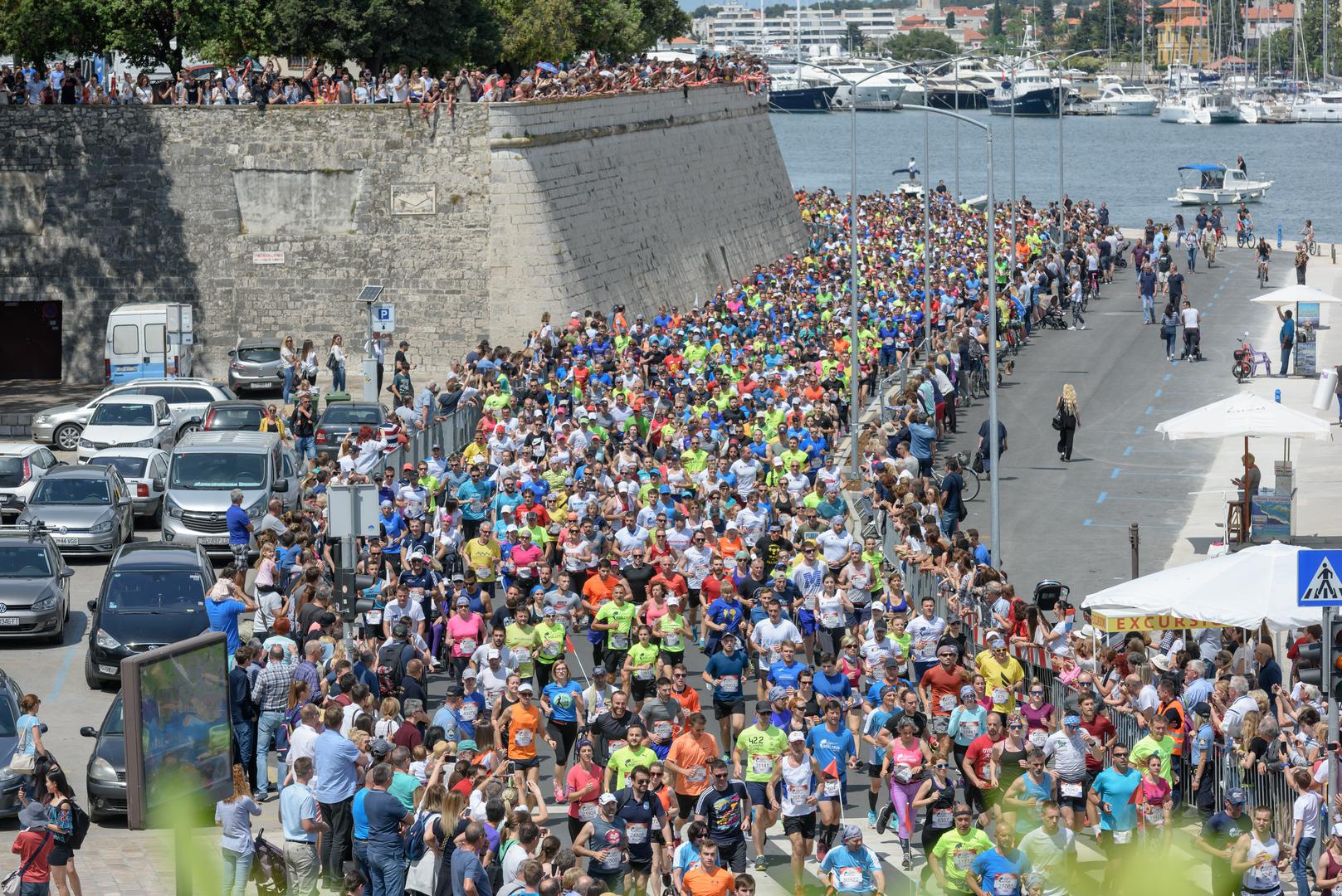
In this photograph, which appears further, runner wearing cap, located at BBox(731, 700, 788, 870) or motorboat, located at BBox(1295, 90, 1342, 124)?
motorboat, located at BBox(1295, 90, 1342, 124)

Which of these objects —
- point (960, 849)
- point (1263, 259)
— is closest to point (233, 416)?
point (960, 849)

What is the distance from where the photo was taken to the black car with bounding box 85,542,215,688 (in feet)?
70.3

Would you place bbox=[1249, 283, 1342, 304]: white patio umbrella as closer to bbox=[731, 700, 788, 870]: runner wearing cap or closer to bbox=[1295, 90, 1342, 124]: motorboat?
bbox=[731, 700, 788, 870]: runner wearing cap

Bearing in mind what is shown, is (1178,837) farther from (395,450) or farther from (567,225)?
(567,225)

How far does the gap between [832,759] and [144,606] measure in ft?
28.9

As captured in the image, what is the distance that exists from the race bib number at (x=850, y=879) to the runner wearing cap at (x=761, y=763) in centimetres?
228

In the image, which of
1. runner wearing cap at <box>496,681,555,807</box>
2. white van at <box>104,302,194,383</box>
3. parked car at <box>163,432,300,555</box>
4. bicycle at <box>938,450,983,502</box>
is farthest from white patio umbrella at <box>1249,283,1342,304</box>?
runner wearing cap at <box>496,681,555,807</box>

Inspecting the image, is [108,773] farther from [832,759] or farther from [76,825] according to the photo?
[832,759]

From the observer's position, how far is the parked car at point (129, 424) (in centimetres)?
3272

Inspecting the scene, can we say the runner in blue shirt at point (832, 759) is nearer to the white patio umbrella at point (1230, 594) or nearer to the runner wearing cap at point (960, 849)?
the runner wearing cap at point (960, 849)

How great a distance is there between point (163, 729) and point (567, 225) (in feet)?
118

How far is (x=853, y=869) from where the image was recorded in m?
14.3

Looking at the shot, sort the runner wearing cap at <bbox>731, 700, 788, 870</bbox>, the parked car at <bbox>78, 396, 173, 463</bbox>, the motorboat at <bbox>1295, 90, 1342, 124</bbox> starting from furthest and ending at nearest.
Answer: the motorboat at <bbox>1295, 90, 1342, 124</bbox>, the parked car at <bbox>78, 396, 173, 463</bbox>, the runner wearing cap at <bbox>731, 700, 788, 870</bbox>

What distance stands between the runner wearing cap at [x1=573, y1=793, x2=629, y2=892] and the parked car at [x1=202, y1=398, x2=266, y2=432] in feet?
61.5
